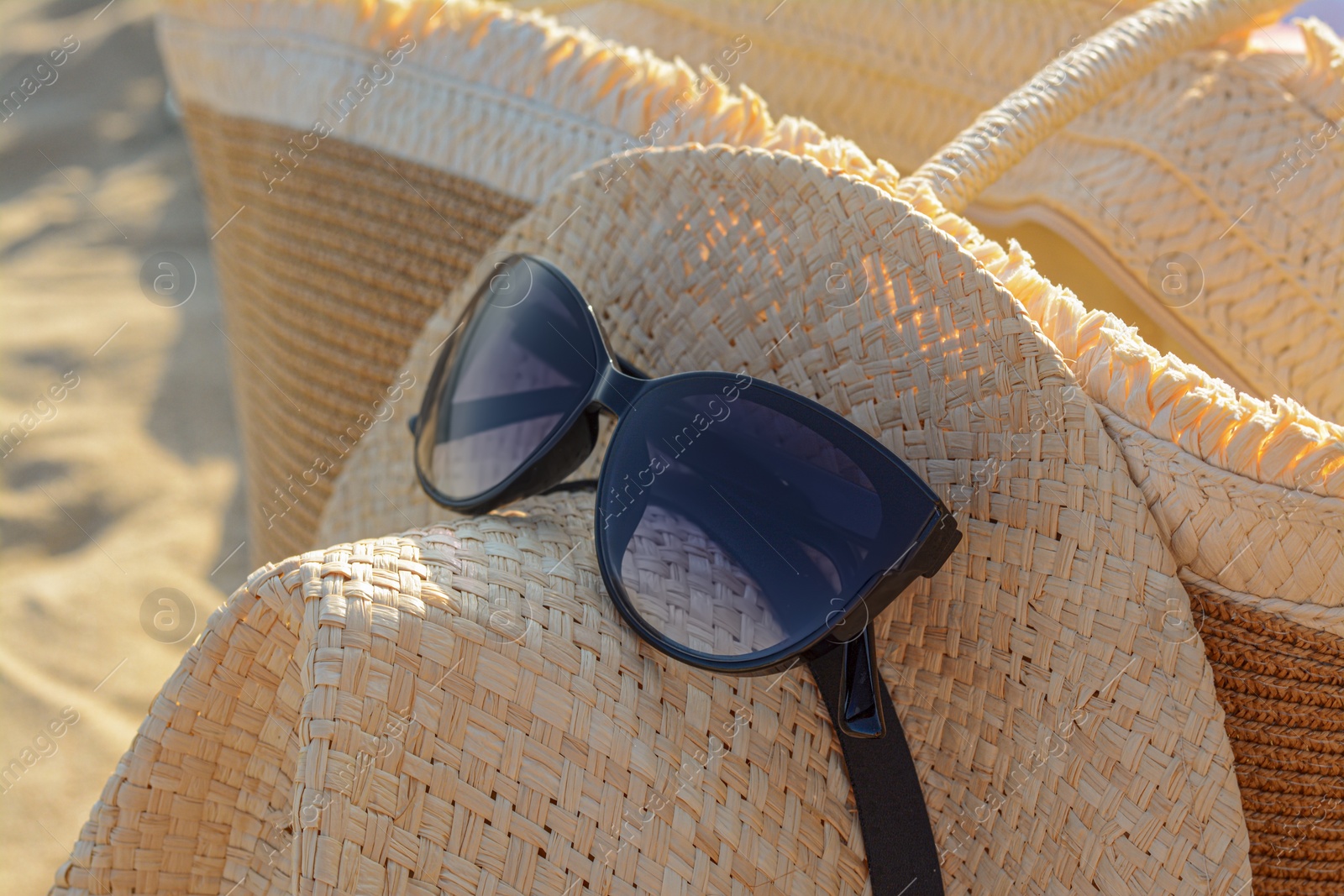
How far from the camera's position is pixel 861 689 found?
0.41 m

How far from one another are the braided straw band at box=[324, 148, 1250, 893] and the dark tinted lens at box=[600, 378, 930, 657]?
5 centimetres

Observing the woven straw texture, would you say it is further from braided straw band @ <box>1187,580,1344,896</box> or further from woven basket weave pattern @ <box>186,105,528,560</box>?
woven basket weave pattern @ <box>186,105,528,560</box>

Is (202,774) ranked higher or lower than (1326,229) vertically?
lower

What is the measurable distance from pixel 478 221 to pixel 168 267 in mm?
1286

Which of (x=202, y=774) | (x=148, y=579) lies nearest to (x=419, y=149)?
(x=202, y=774)

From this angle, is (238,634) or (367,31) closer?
(238,634)

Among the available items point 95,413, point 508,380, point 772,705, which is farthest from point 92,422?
point 772,705

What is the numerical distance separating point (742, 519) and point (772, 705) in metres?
0.09

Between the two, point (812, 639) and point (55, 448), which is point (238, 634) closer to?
point (812, 639)

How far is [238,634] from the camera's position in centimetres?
42

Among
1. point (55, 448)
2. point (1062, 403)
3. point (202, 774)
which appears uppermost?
point (1062, 403)

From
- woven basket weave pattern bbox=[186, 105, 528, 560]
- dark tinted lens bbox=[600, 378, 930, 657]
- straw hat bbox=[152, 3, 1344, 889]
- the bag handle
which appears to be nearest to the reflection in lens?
dark tinted lens bbox=[600, 378, 930, 657]

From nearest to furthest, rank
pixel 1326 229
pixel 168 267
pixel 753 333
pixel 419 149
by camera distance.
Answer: pixel 753 333, pixel 1326 229, pixel 419 149, pixel 168 267

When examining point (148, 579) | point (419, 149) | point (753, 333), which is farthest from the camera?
point (148, 579)
